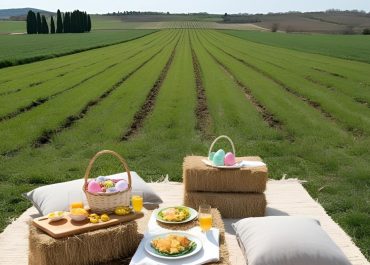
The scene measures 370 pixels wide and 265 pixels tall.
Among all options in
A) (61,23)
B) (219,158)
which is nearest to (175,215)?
(219,158)

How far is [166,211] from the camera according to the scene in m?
7.12

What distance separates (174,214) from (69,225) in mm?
1546

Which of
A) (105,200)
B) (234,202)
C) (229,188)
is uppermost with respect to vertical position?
(105,200)

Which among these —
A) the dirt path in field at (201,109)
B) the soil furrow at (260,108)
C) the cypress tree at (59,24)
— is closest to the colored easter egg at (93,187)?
the dirt path in field at (201,109)

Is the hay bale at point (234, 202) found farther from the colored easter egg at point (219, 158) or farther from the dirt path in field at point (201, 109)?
the dirt path in field at point (201, 109)

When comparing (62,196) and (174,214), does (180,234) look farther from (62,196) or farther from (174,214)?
(62,196)

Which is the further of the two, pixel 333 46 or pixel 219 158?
pixel 333 46

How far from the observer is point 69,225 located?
6.09m

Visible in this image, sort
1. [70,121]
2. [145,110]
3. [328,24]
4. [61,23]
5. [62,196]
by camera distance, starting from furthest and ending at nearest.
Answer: [328,24], [61,23], [145,110], [70,121], [62,196]

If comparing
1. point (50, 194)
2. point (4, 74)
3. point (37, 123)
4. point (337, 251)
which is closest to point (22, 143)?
point (37, 123)

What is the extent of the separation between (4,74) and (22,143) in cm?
1915

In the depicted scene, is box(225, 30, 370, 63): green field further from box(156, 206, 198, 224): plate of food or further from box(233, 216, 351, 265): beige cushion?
box(156, 206, 198, 224): plate of food

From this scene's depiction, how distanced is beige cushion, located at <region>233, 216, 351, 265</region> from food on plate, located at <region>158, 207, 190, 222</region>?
2.96 ft

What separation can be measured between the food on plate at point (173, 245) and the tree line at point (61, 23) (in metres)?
97.4
